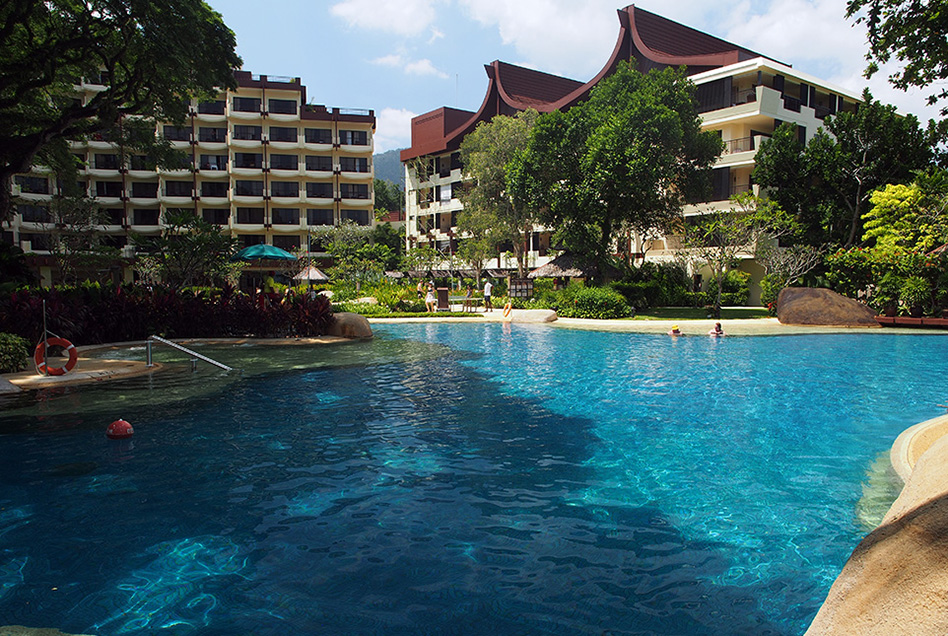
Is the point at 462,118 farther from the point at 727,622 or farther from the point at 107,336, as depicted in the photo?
A: the point at 727,622

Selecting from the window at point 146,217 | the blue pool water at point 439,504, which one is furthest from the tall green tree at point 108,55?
the window at point 146,217

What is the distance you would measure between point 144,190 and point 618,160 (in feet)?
163

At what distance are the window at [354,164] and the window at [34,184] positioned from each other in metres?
26.2

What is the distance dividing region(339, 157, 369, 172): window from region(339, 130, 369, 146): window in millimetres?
1541

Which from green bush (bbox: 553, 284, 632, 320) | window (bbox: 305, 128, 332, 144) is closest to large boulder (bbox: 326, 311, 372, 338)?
green bush (bbox: 553, 284, 632, 320)

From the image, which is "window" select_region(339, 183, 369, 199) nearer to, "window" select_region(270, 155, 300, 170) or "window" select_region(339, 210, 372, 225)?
"window" select_region(339, 210, 372, 225)

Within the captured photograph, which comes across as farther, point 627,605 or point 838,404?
point 838,404

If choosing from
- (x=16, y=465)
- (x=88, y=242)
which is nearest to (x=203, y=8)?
(x=16, y=465)

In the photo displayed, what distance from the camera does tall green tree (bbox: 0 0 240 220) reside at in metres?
14.1

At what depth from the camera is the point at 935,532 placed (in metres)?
3.18

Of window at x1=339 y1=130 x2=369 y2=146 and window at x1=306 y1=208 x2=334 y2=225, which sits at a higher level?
window at x1=339 y1=130 x2=369 y2=146

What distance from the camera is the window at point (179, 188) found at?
192ft

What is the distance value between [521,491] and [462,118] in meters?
63.8

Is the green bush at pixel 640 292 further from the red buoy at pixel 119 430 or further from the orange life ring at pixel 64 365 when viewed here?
the red buoy at pixel 119 430
